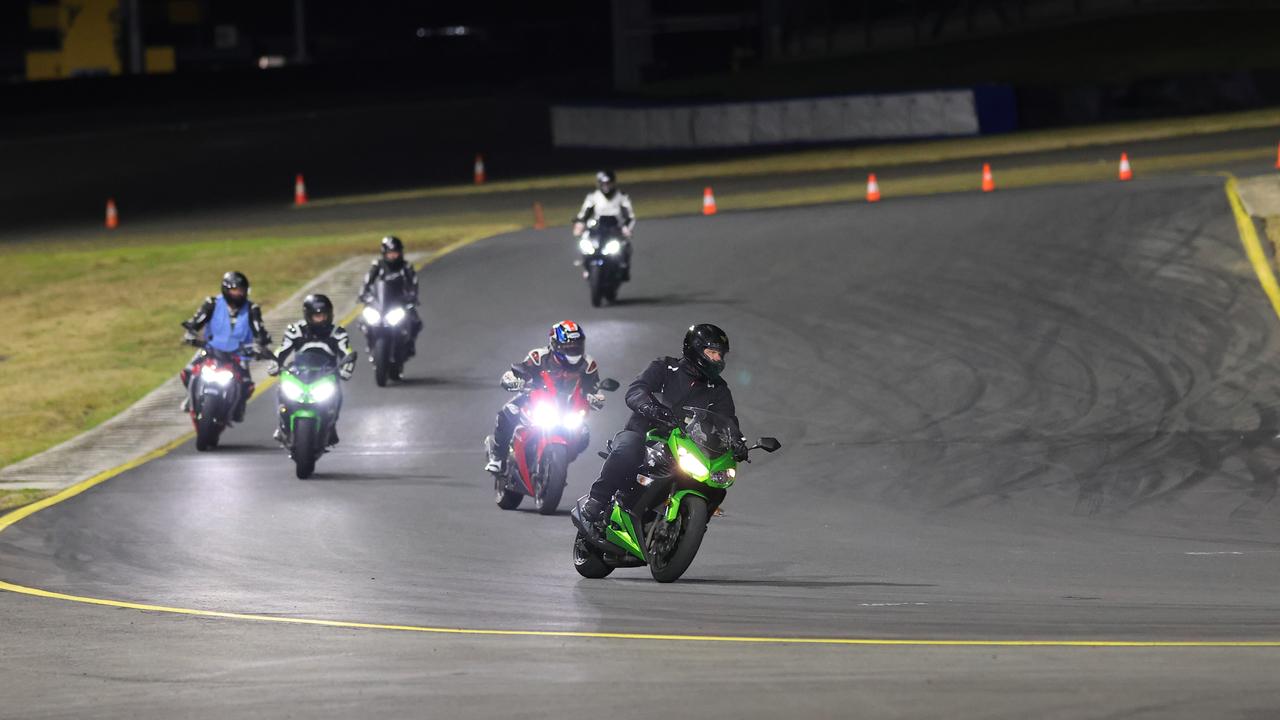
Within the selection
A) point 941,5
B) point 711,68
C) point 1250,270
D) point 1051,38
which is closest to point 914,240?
point 1250,270

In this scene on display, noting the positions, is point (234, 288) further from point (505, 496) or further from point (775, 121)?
point (775, 121)

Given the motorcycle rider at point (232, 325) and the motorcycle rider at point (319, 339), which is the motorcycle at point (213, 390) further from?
the motorcycle rider at point (319, 339)

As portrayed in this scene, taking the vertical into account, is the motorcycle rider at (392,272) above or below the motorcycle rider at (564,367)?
above

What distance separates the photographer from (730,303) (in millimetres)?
27703

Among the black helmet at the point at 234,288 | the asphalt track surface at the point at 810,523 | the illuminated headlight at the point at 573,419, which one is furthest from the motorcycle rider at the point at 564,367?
the black helmet at the point at 234,288

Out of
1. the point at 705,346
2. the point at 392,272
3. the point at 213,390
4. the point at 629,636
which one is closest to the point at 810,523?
the point at 705,346

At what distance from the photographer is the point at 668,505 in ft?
41.1

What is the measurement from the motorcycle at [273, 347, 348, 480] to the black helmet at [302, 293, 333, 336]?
278 millimetres

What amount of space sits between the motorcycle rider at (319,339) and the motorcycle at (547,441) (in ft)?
10.0

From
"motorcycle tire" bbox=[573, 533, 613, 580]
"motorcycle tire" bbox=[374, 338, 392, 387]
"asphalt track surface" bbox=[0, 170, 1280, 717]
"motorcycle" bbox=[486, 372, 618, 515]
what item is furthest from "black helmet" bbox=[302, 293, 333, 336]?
"motorcycle tire" bbox=[573, 533, 613, 580]

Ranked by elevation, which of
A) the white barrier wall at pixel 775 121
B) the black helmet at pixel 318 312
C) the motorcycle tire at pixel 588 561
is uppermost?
the white barrier wall at pixel 775 121

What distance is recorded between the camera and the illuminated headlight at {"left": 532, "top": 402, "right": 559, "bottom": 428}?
16266 mm

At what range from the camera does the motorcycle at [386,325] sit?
2384cm

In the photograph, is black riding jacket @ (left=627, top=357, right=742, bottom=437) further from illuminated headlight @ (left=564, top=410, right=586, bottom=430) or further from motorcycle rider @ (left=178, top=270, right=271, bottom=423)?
motorcycle rider @ (left=178, top=270, right=271, bottom=423)
